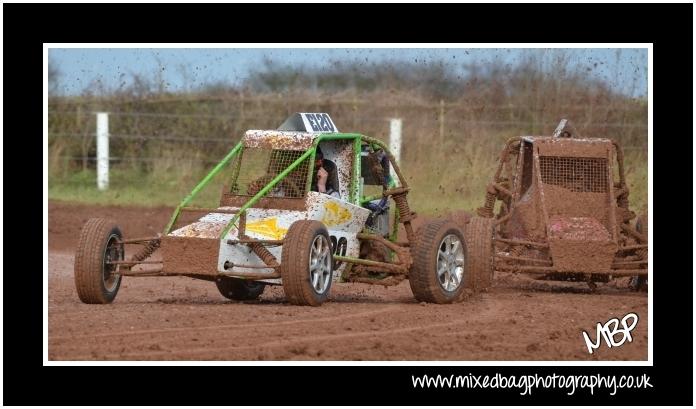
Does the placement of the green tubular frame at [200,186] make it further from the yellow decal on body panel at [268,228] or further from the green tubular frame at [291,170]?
the yellow decal on body panel at [268,228]

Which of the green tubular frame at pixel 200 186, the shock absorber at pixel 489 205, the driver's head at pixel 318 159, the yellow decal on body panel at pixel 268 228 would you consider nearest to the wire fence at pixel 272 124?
the shock absorber at pixel 489 205

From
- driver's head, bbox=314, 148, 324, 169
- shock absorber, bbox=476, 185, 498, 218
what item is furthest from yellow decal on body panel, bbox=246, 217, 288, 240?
shock absorber, bbox=476, 185, 498, 218

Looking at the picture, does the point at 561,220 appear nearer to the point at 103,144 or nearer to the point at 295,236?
the point at 295,236

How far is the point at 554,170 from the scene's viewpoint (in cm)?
1525

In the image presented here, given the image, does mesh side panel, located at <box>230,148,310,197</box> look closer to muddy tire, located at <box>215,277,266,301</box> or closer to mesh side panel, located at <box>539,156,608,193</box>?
muddy tire, located at <box>215,277,266,301</box>

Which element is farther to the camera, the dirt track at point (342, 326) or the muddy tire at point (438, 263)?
the muddy tire at point (438, 263)

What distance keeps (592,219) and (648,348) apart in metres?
4.44

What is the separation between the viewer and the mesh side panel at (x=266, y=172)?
12734 millimetres

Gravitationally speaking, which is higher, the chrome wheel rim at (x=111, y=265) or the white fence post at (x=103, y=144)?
the white fence post at (x=103, y=144)

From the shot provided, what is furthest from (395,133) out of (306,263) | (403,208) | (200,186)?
(306,263)

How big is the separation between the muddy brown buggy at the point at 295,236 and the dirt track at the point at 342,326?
0.26 metres

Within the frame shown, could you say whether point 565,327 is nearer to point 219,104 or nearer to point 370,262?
point 370,262

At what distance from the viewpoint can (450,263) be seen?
13.2 m

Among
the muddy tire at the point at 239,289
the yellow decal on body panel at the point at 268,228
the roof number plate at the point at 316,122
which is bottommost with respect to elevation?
the muddy tire at the point at 239,289
